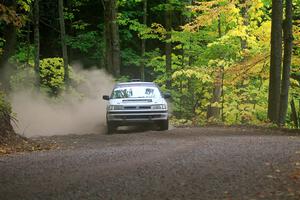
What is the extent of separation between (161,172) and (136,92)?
1103 cm

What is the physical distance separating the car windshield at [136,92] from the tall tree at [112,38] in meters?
8.89

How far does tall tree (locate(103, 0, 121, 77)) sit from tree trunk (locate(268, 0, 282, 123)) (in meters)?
10.9

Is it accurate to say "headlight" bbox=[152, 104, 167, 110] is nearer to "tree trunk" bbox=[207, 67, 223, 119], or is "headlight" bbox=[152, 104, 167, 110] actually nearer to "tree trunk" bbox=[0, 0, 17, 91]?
"tree trunk" bbox=[207, 67, 223, 119]

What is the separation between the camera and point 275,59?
20250mm

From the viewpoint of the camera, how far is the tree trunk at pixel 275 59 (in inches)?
784

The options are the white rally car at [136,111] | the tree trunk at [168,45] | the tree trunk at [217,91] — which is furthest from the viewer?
the tree trunk at [168,45]

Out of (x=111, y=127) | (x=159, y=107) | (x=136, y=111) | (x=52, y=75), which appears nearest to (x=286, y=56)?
(x=159, y=107)

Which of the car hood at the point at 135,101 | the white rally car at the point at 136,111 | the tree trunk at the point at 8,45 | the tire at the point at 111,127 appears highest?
the tree trunk at the point at 8,45

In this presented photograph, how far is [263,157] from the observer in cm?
1073

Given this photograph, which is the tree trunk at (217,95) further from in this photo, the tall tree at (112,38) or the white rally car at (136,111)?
the white rally car at (136,111)

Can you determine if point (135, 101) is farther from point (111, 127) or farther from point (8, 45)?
point (8, 45)

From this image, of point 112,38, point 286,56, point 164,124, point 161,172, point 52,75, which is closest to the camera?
point 161,172

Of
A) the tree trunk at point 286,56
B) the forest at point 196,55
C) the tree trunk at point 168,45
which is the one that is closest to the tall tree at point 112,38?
the forest at point 196,55

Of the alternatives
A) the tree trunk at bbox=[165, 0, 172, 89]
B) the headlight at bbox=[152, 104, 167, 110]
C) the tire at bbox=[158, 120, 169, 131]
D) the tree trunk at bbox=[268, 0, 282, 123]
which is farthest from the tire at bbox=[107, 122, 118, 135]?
A: the tree trunk at bbox=[165, 0, 172, 89]
